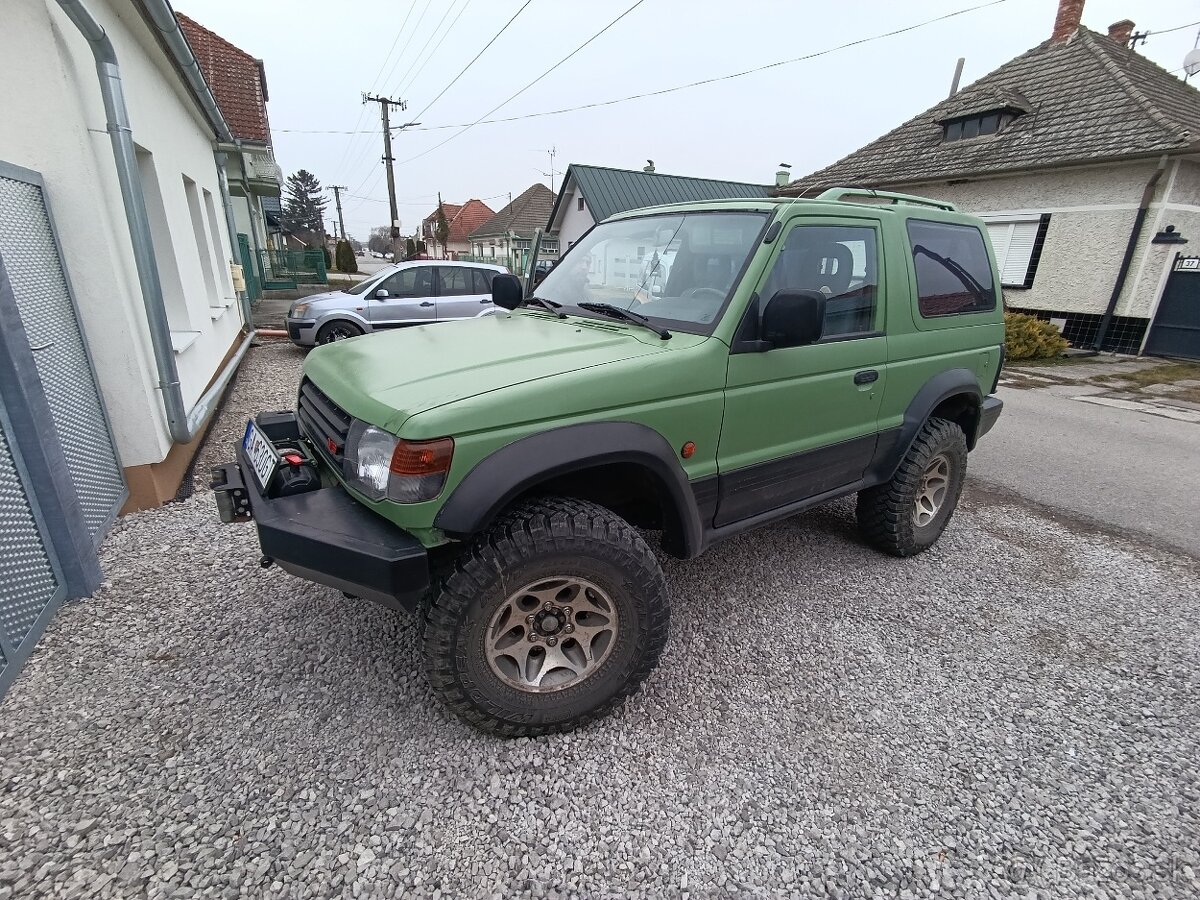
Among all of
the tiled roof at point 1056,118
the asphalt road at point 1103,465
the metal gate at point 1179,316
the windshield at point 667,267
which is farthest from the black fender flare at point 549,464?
the metal gate at point 1179,316

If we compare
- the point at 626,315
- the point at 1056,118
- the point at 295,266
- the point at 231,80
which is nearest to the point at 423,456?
the point at 626,315

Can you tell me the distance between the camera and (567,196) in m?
22.9

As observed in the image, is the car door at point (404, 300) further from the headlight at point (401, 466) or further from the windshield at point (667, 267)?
the headlight at point (401, 466)

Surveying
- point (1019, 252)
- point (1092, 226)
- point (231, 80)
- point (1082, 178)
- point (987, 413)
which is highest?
point (231, 80)

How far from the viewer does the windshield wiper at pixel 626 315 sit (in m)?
2.47

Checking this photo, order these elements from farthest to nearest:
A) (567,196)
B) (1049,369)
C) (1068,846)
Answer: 1. (567,196)
2. (1049,369)
3. (1068,846)

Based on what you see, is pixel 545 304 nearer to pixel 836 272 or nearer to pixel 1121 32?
pixel 836 272

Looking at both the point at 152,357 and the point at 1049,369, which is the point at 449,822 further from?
the point at 1049,369

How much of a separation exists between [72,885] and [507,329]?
2416 millimetres

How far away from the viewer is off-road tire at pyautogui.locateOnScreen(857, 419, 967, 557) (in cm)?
344

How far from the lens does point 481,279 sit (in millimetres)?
10203

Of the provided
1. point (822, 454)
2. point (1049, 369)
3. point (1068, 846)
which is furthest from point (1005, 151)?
point (1068, 846)

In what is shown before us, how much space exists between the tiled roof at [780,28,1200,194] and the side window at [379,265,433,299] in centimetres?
675

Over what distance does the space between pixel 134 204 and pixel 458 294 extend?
634 cm
